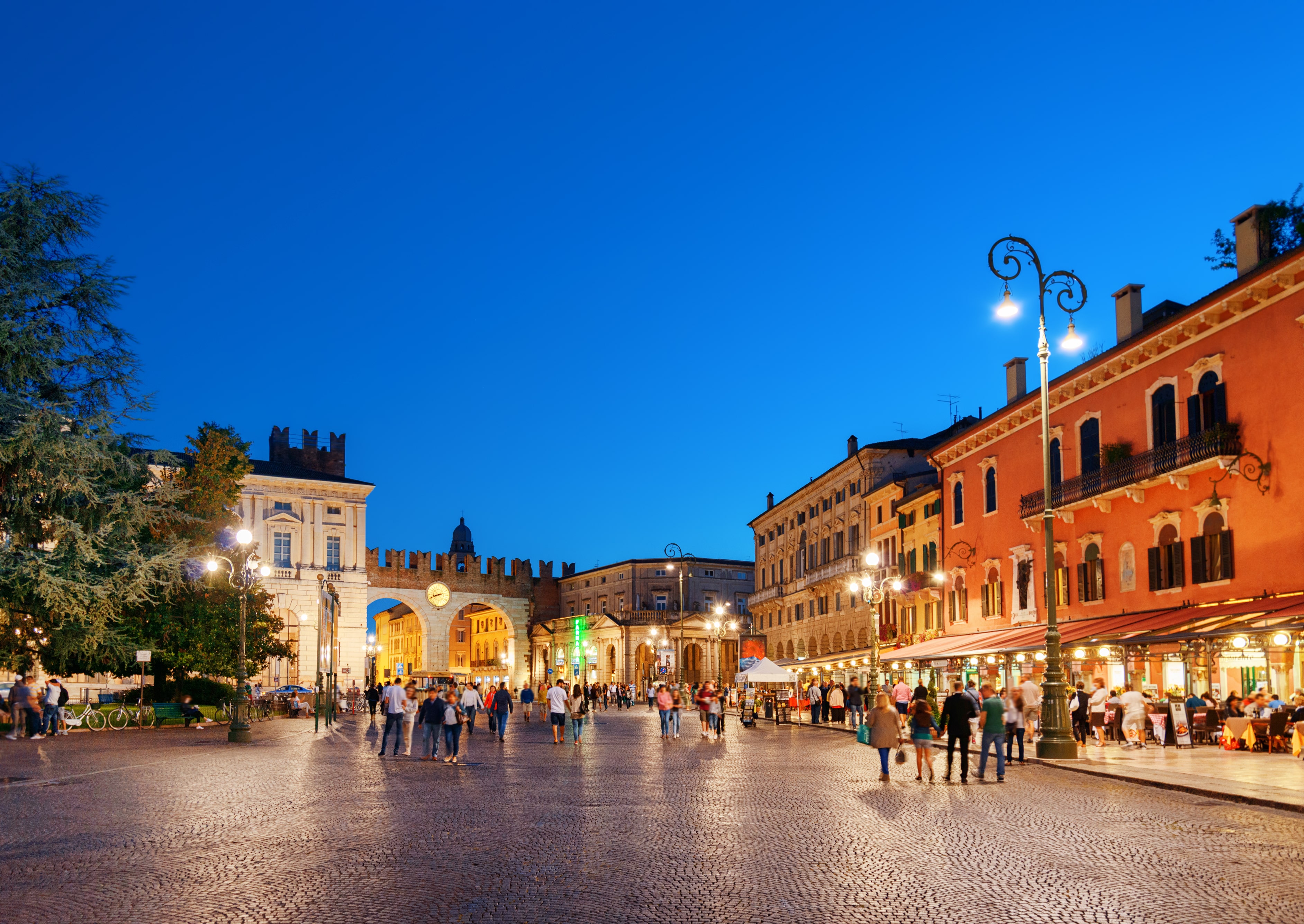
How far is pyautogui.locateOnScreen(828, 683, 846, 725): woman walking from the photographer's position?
41.2 metres

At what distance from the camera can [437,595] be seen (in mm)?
92000

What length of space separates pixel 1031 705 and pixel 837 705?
15.1 m

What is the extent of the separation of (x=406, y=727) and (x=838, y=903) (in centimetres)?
2080

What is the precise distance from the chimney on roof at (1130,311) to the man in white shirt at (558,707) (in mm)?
17078

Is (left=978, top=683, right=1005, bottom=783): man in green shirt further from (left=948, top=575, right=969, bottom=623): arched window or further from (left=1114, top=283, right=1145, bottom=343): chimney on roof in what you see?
(left=948, top=575, right=969, bottom=623): arched window

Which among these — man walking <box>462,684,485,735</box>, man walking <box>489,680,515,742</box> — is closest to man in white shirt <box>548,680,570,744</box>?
man walking <box>489,680,515,742</box>

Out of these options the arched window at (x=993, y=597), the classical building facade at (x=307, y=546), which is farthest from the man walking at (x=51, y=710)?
the classical building facade at (x=307, y=546)

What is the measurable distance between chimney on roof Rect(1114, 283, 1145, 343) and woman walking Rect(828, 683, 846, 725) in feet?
50.2

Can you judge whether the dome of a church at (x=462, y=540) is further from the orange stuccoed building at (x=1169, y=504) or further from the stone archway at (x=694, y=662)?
the orange stuccoed building at (x=1169, y=504)

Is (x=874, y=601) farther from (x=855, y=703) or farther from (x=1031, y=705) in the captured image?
(x=1031, y=705)

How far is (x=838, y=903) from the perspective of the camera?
26.5 ft

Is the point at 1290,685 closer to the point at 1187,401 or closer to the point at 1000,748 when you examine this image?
the point at 1187,401

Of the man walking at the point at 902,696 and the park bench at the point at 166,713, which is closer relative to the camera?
the man walking at the point at 902,696

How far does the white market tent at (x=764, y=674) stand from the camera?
43.9 meters
